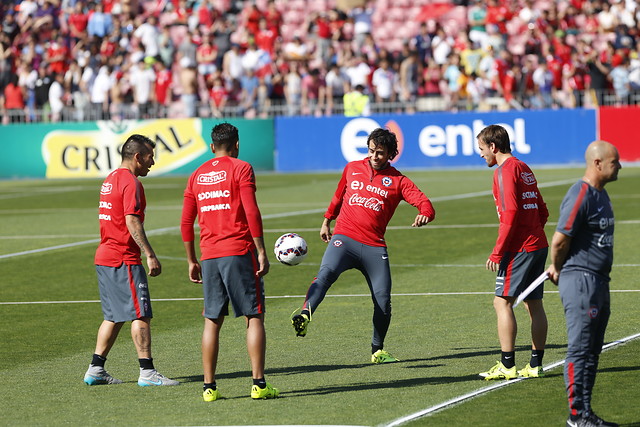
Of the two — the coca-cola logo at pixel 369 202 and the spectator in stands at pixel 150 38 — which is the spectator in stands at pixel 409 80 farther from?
the coca-cola logo at pixel 369 202

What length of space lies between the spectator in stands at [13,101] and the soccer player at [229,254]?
28.8m

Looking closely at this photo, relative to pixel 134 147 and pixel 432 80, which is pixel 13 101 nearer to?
pixel 432 80

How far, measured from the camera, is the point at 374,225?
1016 cm

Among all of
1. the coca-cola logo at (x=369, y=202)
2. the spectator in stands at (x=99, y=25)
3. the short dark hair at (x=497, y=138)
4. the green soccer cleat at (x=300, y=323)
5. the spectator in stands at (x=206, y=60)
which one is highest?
the spectator in stands at (x=99, y=25)

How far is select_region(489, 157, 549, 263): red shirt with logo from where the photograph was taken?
916 centimetres

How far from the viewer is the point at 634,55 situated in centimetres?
3334

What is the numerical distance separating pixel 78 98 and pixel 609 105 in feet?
49.6

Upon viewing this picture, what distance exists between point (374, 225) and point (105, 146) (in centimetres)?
2574

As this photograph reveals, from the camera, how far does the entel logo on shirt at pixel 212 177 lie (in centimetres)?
870

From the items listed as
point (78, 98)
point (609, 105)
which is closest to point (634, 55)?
point (609, 105)

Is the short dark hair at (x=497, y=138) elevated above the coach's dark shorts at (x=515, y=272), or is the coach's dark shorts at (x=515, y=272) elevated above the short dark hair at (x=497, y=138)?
the short dark hair at (x=497, y=138)

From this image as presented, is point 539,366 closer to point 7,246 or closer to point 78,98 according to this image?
point 7,246

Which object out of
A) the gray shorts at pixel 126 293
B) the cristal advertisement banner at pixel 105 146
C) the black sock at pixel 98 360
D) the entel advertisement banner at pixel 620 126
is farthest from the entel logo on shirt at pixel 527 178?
the cristal advertisement banner at pixel 105 146

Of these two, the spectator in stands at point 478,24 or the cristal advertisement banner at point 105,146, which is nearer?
the cristal advertisement banner at point 105,146
